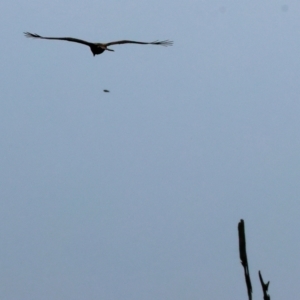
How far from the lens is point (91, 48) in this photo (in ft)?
127

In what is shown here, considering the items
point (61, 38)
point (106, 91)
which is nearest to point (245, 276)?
point (106, 91)

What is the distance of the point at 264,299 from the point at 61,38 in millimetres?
31593

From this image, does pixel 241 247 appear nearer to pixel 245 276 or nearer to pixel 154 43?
pixel 245 276

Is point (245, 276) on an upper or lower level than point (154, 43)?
lower

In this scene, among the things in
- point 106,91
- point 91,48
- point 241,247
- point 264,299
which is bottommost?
point 264,299

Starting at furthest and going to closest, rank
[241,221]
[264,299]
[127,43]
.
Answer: [127,43] < [241,221] < [264,299]

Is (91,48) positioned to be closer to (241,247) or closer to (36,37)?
(36,37)

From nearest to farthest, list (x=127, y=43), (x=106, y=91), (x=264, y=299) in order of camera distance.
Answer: (x=264, y=299)
(x=106, y=91)
(x=127, y=43)

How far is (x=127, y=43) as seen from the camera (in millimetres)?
40188

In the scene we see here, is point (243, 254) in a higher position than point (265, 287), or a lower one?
higher

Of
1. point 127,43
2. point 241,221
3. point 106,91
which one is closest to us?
point 241,221

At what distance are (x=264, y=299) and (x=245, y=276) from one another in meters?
0.36

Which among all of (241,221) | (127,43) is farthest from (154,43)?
(241,221)

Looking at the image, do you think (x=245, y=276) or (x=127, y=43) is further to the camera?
(x=127, y=43)
